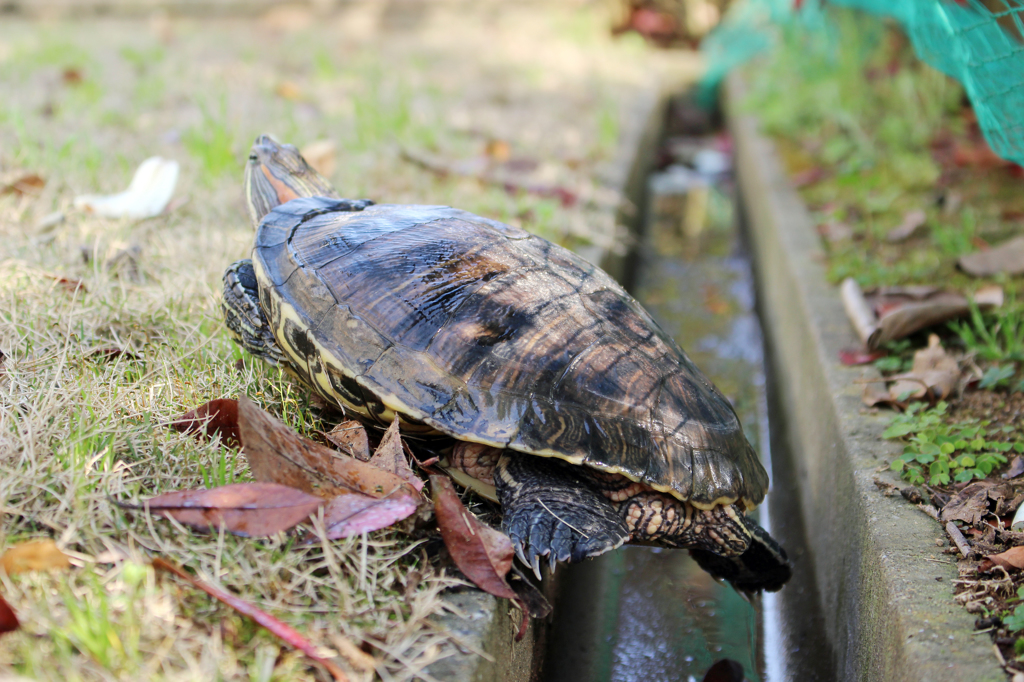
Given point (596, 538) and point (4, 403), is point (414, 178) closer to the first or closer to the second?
point (4, 403)

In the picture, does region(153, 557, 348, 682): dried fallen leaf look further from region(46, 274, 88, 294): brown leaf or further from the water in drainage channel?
region(46, 274, 88, 294): brown leaf

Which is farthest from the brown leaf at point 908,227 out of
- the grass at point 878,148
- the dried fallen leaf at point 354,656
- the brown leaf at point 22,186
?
the brown leaf at point 22,186

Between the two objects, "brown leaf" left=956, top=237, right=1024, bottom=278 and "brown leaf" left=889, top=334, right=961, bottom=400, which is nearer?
"brown leaf" left=889, top=334, right=961, bottom=400

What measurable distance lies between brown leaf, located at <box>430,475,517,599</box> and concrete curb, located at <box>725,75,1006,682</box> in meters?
0.72

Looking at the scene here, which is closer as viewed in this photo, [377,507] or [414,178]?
[377,507]

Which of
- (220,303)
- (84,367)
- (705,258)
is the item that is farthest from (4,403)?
(705,258)

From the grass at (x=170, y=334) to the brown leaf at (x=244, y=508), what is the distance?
0.12ft

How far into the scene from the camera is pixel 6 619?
3.86 feet

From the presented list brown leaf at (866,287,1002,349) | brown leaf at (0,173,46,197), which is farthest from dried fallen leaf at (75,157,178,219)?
brown leaf at (866,287,1002,349)

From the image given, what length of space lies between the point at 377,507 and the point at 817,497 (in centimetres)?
136

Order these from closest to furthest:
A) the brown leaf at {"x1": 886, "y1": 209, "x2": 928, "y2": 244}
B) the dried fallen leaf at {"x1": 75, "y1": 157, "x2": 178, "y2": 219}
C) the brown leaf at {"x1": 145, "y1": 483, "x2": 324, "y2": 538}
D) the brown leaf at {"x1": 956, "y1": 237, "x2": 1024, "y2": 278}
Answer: the brown leaf at {"x1": 145, "y1": 483, "x2": 324, "y2": 538}, the brown leaf at {"x1": 956, "y1": 237, "x2": 1024, "y2": 278}, the dried fallen leaf at {"x1": 75, "y1": 157, "x2": 178, "y2": 219}, the brown leaf at {"x1": 886, "y1": 209, "x2": 928, "y2": 244}

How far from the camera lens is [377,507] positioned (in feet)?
4.87

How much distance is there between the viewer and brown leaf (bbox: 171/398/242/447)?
1.70 m

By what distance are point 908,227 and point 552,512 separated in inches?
90.7
